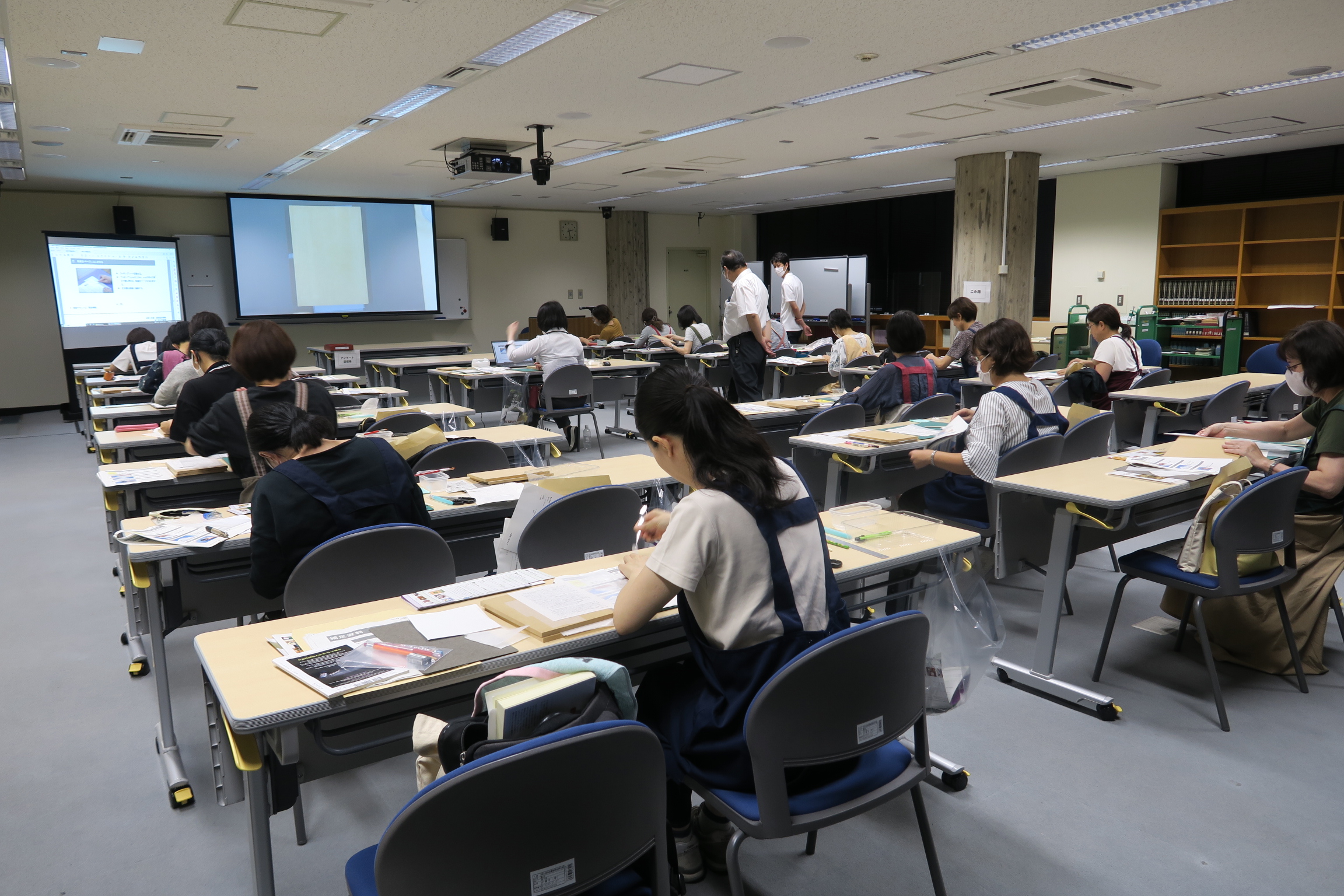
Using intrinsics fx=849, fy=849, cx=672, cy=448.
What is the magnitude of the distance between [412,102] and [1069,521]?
17.3ft

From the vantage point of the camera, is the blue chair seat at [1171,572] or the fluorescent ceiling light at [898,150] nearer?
the blue chair seat at [1171,572]

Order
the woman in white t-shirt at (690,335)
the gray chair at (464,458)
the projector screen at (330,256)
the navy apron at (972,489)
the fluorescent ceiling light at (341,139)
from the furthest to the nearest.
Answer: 1. the projector screen at (330,256)
2. the woman in white t-shirt at (690,335)
3. the fluorescent ceiling light at (341,139)
4. the gray chair at (464,458)
5. the navy apron at (972,489)

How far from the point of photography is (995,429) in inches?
136

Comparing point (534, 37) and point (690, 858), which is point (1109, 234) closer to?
point (534, 37)

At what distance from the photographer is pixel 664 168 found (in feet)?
32.4

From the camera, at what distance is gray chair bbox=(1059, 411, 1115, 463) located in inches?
149

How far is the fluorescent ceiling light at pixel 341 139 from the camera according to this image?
7.11 meters

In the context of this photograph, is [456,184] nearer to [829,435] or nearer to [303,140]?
[303,140]

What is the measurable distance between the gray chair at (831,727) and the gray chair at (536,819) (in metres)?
0.28

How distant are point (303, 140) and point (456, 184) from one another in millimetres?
3395

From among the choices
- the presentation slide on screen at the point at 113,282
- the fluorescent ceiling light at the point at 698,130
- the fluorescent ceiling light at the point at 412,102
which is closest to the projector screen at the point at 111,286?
the presentation slide on screen at the point at 113,282

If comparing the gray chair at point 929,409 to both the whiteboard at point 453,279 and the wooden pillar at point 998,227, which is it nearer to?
the wooden pillar at point 998,227

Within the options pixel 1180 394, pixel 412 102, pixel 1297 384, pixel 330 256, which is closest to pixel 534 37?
pixel 412 102

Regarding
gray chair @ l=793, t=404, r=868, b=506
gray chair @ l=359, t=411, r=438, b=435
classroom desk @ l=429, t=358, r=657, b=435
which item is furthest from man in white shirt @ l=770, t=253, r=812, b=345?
gray chair @ l=359, t=411, r=438, b=435
